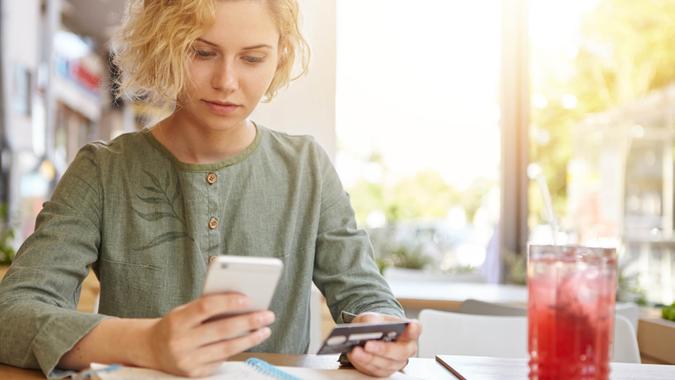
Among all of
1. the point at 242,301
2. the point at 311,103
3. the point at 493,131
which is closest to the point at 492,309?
the point at 311,103

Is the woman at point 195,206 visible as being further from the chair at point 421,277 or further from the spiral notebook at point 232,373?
the chair at point 421,277

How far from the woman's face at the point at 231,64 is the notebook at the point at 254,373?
17.5 inches

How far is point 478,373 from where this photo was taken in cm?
140

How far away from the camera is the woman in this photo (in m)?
1.47

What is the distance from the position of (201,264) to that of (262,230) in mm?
139

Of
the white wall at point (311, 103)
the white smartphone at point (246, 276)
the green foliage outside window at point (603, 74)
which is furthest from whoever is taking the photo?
the green foliage outside window at point (603, 74)

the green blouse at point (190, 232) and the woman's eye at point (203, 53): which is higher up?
the woman's eye at point (203, 53)

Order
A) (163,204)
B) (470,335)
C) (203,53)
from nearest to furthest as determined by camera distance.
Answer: (203,53)
(163,204)
(470,335)

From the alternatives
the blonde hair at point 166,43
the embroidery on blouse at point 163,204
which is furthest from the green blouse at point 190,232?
the blonde hair at point 166,43

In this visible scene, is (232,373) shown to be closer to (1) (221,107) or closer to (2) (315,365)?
(2) (315,365)

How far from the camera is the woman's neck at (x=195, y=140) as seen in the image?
5.45 ft

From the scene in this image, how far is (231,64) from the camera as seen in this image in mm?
1491

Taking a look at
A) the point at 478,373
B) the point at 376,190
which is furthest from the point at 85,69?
the point at 478,373

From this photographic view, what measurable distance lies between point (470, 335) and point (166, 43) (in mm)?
967
